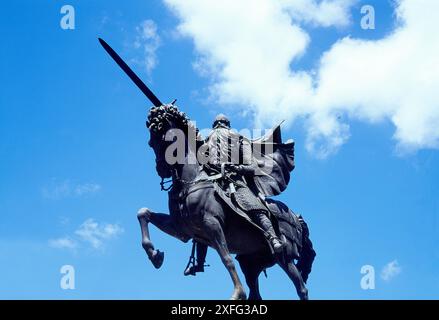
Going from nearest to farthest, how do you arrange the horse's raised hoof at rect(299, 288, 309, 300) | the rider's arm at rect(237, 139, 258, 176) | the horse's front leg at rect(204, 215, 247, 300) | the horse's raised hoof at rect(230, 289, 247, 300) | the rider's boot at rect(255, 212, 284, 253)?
the horse's raised hoof at rect(230, 289, 247, 300), the horse's front leg at rect(204, 215, 247, 300), the rider's boot at rect(255, 212, 284, 253), the horse's raised hoof at rect(299, 288, 309, 300), the rider's arm at rect(237, 139, 258, 176)

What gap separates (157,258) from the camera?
14.4 meters

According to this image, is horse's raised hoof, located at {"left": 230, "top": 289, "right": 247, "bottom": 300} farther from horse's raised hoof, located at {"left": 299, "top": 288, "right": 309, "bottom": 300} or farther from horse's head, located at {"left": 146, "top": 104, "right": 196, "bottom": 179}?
horse's head, located at {"left": 146, "top": 104, "right": 196, "bottom": 179}

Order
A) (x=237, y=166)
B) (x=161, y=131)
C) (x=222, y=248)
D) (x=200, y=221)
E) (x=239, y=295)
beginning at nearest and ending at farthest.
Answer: (x=239, y=295) < (x=222, y=248) < (x=200, y=221) < (x=161, y=131) < (x=237, y=166)

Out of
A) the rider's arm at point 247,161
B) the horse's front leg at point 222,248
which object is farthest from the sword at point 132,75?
the horse's front leg at point 222,248

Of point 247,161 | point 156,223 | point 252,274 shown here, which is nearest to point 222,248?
point 156,223

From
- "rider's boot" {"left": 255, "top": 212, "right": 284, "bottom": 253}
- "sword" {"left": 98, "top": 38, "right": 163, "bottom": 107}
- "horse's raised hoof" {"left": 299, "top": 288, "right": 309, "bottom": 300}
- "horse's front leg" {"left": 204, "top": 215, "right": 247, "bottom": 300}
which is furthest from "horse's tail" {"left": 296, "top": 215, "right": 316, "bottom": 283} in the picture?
"sword" {"left": 98, "top": 38, "right": 163, "bottom": 107}

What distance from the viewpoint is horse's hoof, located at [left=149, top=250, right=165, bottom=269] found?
14.4 metres

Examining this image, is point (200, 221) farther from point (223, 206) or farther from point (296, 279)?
point (296, 279)

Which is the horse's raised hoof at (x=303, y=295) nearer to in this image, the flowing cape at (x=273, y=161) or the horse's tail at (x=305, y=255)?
the horse's tail at (x=305, y=255)

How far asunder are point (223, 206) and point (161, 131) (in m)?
1.90

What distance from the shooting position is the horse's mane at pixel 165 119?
49.8 feet

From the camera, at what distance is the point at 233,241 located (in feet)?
49.8
